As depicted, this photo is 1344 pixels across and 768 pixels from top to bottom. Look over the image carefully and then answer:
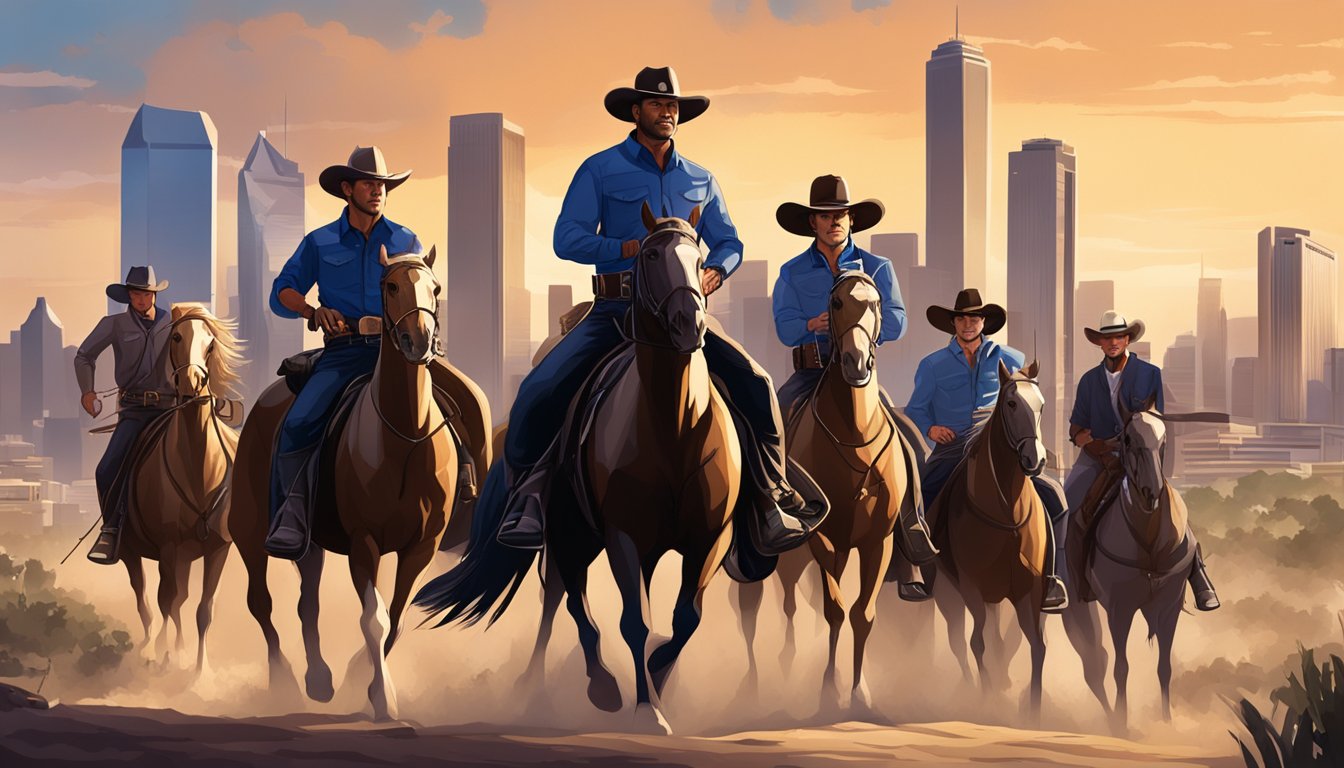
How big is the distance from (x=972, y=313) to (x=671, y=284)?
497 cm

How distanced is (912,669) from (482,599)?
4041 mm

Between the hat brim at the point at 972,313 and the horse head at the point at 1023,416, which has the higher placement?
the hat brim at the point at 972,313

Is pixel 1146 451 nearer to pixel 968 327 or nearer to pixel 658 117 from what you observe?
pixel 968 327

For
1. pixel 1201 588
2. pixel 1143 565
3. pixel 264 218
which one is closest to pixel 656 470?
pixel 1143 565

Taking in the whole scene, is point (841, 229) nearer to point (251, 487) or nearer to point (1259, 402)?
point (251, 487)

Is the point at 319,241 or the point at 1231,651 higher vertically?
the point at 319,241

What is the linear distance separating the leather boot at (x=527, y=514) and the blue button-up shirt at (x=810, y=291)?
2901 mm

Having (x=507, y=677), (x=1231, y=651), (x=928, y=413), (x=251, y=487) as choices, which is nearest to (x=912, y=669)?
(x=928, y=413)

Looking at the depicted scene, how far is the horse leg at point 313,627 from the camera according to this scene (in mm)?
10953

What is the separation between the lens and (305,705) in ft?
36.3

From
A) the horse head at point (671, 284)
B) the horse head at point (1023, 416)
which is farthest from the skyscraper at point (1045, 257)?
the horse head at point (671, 284)

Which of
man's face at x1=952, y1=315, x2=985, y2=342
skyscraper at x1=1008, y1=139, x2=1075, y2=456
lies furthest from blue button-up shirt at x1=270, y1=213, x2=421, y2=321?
skyscraper at x1=1008, y1=139, x2=1075, y2=456

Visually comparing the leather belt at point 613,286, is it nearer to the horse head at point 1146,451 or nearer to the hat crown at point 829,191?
the hat crown at point 829,191

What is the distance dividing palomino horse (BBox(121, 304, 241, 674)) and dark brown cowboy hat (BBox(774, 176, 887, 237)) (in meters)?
4.82
